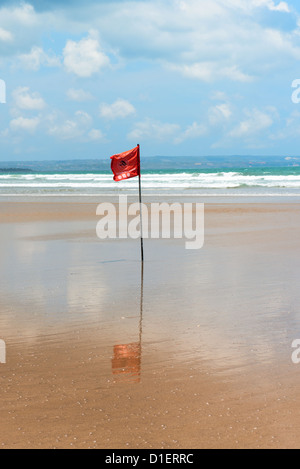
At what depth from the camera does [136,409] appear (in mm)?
4266

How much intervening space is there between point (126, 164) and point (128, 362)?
659 centimetres

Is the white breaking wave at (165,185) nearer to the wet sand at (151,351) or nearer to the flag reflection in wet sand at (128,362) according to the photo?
the wet sand at (151,351)

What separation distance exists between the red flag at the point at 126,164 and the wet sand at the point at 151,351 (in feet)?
5.55

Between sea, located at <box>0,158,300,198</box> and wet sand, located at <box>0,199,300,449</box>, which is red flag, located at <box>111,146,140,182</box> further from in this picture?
sea, located at <box>0,158,300,198</box>

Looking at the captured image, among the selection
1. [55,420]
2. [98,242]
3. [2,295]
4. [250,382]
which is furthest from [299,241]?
[55,420]

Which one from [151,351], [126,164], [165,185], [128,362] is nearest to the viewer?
[128,362]

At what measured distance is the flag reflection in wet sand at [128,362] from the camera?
4.93 metres

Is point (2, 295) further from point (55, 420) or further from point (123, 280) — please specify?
point (55, 420)

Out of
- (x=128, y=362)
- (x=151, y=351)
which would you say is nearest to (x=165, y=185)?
(x=151, y=351)

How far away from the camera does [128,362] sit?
5281 mm

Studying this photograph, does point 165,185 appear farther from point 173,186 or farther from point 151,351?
point 151,351

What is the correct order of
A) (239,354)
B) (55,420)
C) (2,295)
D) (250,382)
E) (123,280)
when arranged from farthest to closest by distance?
1. (123,280)
2. (2,295)
3. (239,354)
4. (250,382)
5. (55,420)

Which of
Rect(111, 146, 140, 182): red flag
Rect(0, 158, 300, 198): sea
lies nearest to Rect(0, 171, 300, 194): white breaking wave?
Rect(0, 158, 300, 198): sea
